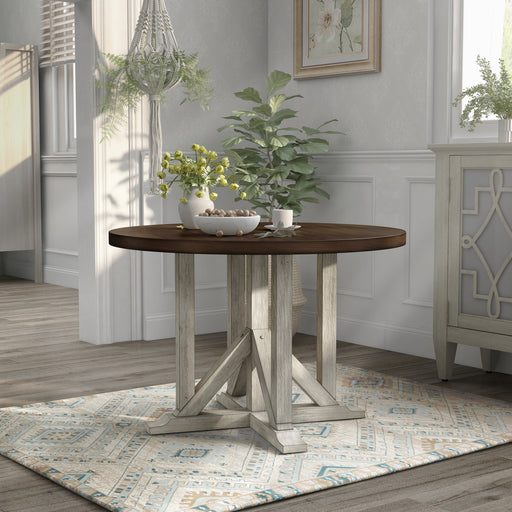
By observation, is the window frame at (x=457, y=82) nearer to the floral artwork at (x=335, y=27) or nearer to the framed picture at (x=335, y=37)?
the framed picture at (x=335, y=37)

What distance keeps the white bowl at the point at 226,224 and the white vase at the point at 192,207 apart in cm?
17

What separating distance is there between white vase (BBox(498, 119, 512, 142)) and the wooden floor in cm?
108

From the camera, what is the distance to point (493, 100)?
3596 mm

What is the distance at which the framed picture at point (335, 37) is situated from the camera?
14.3 feet

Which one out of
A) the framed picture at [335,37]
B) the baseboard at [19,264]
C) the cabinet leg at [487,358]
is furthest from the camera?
the baseboard at [19,264]

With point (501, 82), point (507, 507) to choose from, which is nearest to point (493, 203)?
point (501, 82)

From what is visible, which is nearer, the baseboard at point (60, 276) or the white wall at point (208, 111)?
the white wall at point (208, 111)

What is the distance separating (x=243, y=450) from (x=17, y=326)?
2703mm

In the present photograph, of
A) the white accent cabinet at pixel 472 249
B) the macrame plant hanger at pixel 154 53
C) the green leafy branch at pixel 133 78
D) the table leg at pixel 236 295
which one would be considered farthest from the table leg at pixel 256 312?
the green leafy branch at pixel 133 78

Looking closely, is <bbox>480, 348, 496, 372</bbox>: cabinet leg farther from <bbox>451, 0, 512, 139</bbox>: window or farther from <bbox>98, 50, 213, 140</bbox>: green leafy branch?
<bbox>98, 50, 213, 140</bbox>: green leafy branch

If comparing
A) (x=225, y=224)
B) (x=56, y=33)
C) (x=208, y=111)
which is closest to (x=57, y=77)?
(x=56, y=33)

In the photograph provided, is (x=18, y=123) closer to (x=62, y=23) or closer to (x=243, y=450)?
(x=62, y=23)

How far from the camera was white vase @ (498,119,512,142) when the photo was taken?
3596 mm

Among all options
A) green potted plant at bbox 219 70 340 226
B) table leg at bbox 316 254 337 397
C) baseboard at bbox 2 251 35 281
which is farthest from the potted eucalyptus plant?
baseboard at bbox 2 251 35 281
